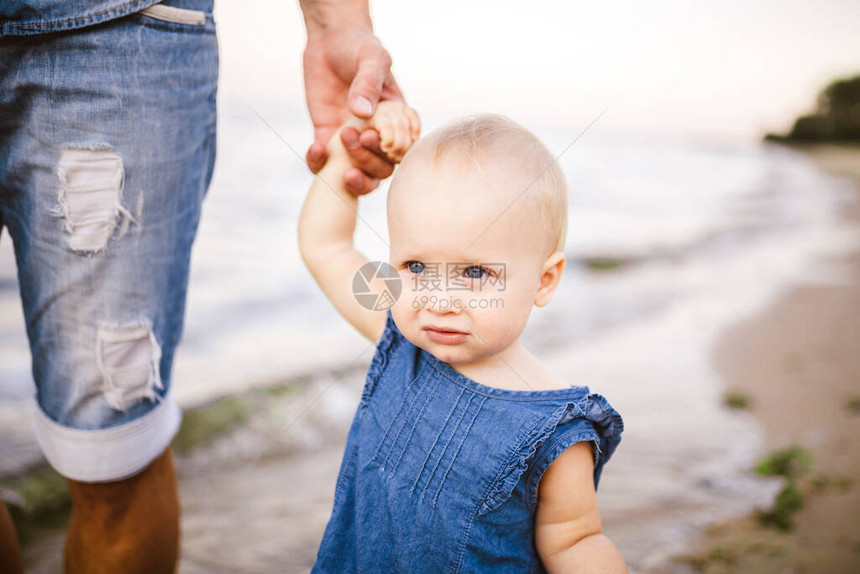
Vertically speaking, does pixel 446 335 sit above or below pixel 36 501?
above

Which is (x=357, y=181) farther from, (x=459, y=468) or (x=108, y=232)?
(x=459, y=468)

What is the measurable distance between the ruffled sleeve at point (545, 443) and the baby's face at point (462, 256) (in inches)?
8.1

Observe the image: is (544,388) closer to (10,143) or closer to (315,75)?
(315,75)

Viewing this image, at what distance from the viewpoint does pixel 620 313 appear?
6.11 m

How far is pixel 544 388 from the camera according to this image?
56.2 inches

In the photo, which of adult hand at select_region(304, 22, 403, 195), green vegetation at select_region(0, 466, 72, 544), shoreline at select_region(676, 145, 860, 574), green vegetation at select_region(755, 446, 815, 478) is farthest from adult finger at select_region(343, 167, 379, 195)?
green vegetation at select_region(755, 446, 815, 478)

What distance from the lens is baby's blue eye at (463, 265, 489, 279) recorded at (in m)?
1.25

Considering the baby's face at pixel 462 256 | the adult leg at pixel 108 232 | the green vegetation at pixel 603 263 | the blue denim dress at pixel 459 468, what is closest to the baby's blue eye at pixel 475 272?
the baby's face at pixel 462 256

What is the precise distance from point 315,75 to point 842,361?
4.26 metres

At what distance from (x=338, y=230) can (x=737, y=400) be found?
3.10 m

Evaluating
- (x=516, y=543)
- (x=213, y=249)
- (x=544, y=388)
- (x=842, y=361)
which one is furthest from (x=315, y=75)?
(x=213, y=249)

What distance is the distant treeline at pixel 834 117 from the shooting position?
34.2m

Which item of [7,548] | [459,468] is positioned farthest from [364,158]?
[7,548]

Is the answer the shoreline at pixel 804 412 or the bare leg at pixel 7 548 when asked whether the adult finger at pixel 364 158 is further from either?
the shoreline at pixel 804 412
